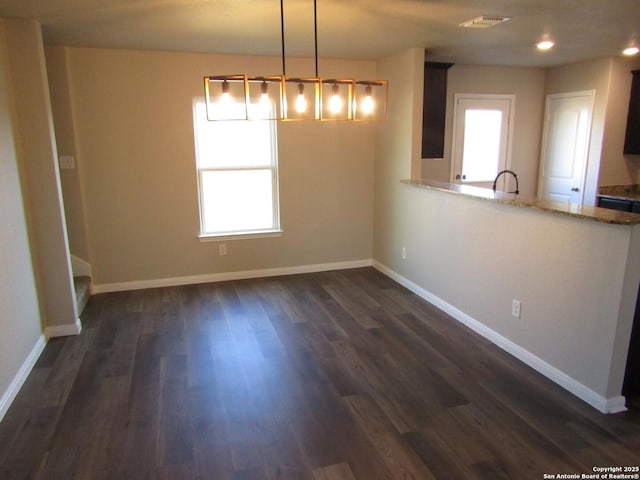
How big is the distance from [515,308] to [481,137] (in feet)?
9.77

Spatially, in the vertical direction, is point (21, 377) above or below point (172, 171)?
below

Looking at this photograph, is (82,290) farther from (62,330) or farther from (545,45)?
(545,45)

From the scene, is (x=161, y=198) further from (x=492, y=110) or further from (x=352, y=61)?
(x=492, y=110)

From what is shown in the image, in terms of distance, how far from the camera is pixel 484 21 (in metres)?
3.21

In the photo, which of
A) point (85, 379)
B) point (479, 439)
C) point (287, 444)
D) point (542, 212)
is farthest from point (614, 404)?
point (85, 379)

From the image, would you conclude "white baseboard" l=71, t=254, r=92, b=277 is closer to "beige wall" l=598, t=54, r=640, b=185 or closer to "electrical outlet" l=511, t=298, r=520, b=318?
"electrical outlet" l=511, t=298, r=520, b=318

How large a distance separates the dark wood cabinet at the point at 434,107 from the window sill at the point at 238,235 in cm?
187

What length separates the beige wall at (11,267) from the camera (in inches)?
108

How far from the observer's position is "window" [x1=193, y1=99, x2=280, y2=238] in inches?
186

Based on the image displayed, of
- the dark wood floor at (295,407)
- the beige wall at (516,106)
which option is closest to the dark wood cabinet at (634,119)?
the beige wall at (516,106)

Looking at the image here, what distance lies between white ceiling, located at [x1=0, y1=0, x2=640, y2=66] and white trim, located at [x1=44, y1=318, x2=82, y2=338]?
2288 millimetres

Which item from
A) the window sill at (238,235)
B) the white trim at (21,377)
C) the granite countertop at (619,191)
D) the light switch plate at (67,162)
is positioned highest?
the light switch plate at (67,162)

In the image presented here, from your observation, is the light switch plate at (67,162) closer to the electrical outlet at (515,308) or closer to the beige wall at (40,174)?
the beige wall at (40,174)

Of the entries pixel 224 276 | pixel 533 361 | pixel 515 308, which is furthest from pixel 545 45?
pixel 224 276
